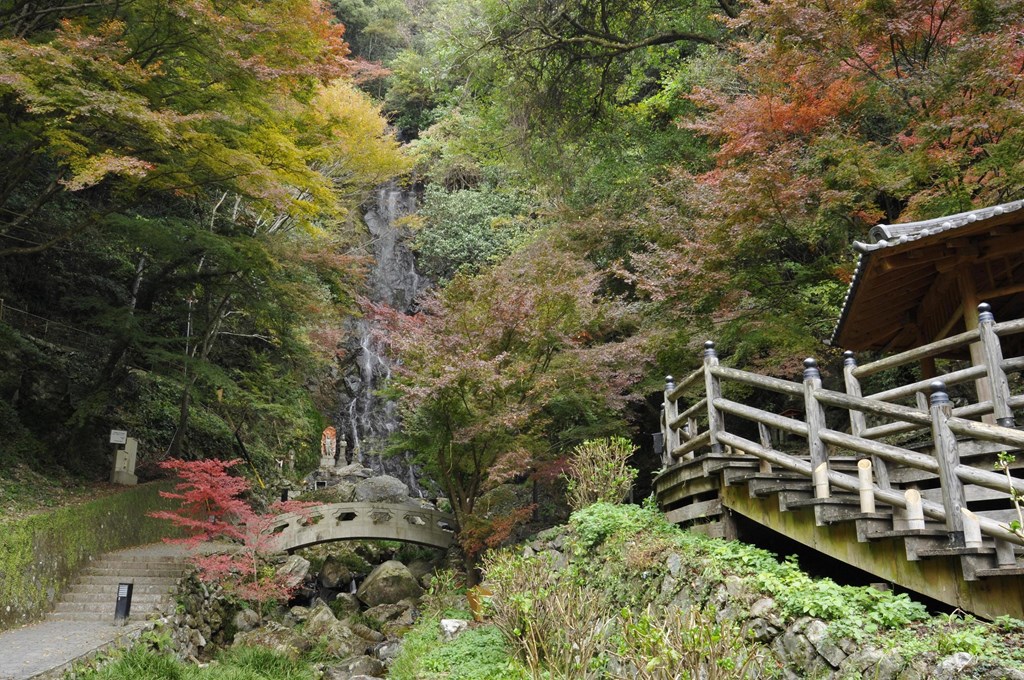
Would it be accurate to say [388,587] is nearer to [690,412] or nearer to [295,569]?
[295,569]

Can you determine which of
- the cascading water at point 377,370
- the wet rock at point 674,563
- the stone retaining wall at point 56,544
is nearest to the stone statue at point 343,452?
the cascading water at point 377,370

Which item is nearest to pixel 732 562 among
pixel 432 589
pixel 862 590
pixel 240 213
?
pixel 862 590

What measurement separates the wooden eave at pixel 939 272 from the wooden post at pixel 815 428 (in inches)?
50.1

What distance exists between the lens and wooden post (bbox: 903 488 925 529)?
4.09m

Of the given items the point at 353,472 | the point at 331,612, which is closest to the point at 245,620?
the point at 331,612

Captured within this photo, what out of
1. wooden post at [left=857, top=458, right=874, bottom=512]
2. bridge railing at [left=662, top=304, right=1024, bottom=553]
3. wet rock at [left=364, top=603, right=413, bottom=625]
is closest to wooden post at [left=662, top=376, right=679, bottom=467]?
bridge railing at [left=662, top=304, right=1024, bottom=553]

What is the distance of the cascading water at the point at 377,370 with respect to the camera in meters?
21.6

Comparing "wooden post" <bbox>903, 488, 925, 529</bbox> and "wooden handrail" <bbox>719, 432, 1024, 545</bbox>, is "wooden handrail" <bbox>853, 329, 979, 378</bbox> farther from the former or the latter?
"wooden post" <bbox>903, 488, 925, 529</bbox>

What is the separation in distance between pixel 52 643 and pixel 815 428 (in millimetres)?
8954

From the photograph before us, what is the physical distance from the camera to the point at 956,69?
794cm

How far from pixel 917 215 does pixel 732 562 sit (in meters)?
5.58

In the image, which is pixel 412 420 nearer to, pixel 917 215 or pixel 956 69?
pixel 917 215

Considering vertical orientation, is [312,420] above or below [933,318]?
above

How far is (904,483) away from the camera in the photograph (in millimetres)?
5332
